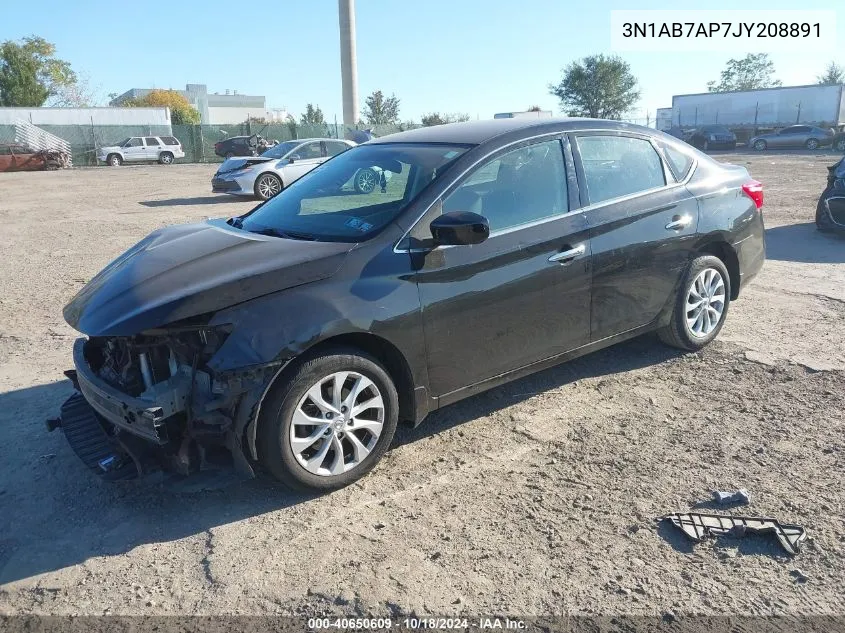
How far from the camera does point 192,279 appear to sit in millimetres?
3389

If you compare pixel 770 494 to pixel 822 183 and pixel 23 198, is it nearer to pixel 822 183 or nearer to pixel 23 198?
pixel 822 183

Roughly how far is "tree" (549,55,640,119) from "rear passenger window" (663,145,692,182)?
6423cm

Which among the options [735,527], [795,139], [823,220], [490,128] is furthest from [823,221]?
[795,139]

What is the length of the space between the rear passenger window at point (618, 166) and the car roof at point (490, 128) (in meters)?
0.12

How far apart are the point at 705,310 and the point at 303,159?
532 inches

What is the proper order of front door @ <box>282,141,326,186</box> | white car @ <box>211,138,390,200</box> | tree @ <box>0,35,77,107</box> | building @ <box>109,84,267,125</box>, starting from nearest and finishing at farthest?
1. white car @ <box>211,138,390,200</box>
2. front door @ <box>282,141,326,186</box>
3. tree @ <box>0,35,77,107</box>
4. building @ <box>109,84,267,125</box>

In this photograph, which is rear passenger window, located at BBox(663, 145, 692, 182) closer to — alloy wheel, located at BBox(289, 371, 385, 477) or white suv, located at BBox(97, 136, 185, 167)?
alloy wheel, located at BBox(289, 371, 385, 477)

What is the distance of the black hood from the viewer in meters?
3.19

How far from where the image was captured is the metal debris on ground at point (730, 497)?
329 centimetres

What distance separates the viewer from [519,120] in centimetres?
469

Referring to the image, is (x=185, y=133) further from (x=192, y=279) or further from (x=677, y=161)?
(x=192, y=279)

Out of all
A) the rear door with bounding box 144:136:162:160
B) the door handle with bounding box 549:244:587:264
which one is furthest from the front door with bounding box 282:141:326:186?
the rear door with bounding box 144:136:162:160

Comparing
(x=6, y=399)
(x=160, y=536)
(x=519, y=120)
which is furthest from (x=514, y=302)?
(x=6, y=399)

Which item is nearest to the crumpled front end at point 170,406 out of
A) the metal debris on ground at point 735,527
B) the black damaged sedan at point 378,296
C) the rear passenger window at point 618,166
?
the black damaged sedan at point 378,296
